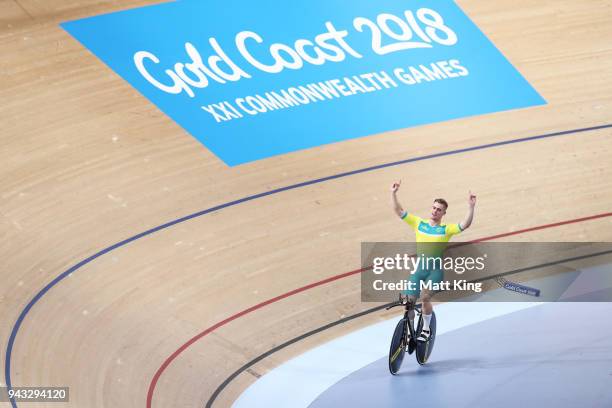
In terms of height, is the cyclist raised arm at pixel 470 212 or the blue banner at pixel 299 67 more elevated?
the blue banner at pixel 299 67

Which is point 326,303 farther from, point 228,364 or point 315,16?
point 315,16

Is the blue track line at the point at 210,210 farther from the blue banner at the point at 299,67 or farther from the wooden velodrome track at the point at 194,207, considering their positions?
the blue banner at the point at 299,67

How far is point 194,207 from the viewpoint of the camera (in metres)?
8.06

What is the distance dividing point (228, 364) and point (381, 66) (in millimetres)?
3627

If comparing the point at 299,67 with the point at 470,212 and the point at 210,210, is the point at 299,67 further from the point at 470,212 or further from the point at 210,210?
the point at 470,212

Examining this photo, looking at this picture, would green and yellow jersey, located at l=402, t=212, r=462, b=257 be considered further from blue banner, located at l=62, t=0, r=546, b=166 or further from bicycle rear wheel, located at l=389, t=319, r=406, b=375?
blue banner, located at l=62, t=0, r=546, b=166

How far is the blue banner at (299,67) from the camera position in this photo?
A: 8898 mm

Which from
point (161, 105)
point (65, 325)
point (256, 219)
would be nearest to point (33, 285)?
point (65, 325)

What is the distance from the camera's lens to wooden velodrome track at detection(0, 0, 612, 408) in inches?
268

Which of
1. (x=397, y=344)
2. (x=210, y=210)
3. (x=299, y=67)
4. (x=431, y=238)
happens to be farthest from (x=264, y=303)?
(x=299, y=67)

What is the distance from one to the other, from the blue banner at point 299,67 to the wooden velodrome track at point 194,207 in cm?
17

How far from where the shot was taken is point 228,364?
6891 mm

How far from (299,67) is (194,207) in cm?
189

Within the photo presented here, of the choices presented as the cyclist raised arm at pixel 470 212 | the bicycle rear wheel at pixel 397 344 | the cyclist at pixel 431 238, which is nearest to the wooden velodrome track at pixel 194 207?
the bicycle rear wheel at pixel 397 344
